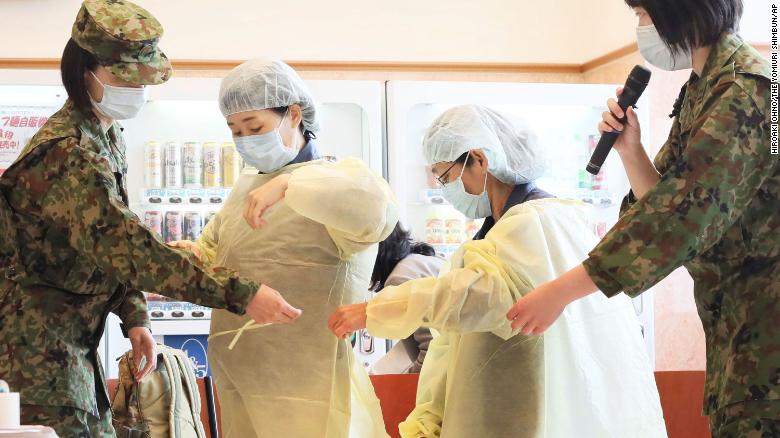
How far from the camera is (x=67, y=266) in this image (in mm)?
2258

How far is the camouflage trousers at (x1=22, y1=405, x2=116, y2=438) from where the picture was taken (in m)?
2.20

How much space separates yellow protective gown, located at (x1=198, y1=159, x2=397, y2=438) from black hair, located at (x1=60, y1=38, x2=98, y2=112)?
53 cm

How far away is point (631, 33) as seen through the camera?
18.2 feet

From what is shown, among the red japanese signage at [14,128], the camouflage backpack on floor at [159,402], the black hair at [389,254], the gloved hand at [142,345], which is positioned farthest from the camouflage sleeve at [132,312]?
the red japanese signage at [14,128]

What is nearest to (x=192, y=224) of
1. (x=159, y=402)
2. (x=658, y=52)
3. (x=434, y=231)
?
(x=434, y=231)

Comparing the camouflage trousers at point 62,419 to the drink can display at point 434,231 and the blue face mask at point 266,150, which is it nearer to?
the blue face mask at point 266,150

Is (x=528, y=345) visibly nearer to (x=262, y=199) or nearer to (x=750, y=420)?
(x=262, y=199)

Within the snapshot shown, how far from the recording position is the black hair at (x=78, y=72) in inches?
93.4

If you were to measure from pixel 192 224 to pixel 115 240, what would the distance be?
3.03 m


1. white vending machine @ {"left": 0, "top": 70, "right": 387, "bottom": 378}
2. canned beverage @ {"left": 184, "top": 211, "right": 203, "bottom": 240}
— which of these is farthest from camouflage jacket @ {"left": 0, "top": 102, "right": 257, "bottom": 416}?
canned beverage @ {"left": 184, "top": 211, "right": 203, "bottom": 240}

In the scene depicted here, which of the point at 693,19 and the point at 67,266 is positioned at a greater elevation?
the point at 693,19

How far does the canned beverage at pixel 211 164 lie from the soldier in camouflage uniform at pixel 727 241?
354 cm

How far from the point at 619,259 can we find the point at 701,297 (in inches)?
8.7

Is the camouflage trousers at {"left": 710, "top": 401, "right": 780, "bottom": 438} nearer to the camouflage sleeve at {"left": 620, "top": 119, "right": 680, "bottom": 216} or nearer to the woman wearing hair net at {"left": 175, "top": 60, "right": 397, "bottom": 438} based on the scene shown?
the camouflage sleeve at {"left": 620, "top": 119, "right": 680, "bottom": 216}
